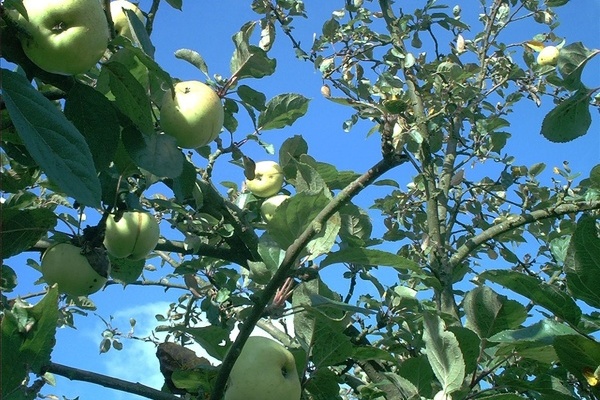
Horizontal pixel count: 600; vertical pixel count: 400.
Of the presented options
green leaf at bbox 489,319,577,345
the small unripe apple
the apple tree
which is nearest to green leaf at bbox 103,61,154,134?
the apple tree

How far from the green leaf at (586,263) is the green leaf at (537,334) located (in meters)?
0.07

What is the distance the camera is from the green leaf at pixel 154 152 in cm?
118

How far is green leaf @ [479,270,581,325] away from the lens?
3.91ft

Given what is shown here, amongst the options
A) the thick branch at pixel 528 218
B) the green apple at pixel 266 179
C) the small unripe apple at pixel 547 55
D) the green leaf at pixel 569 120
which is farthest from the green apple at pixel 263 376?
the small unripe apple at pixel 547 55

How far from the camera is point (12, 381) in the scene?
3.53ft

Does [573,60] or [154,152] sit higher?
[573,60]

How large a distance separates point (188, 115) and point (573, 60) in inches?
42.8

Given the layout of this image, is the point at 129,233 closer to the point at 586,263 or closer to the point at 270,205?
the point at 270,205

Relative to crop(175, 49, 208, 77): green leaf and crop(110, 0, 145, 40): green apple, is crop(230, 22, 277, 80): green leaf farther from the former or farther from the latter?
crop(110, 0, 145, 40): green apple

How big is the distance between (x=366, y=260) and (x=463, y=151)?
81.8 inches

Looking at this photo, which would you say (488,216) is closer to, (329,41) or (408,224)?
(408,224)

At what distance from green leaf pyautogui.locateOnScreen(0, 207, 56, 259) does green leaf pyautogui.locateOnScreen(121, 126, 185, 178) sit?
1.43ft

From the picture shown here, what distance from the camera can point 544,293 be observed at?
47.4 inches

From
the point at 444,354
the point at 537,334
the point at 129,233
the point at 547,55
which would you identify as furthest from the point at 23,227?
the point at 547,55
